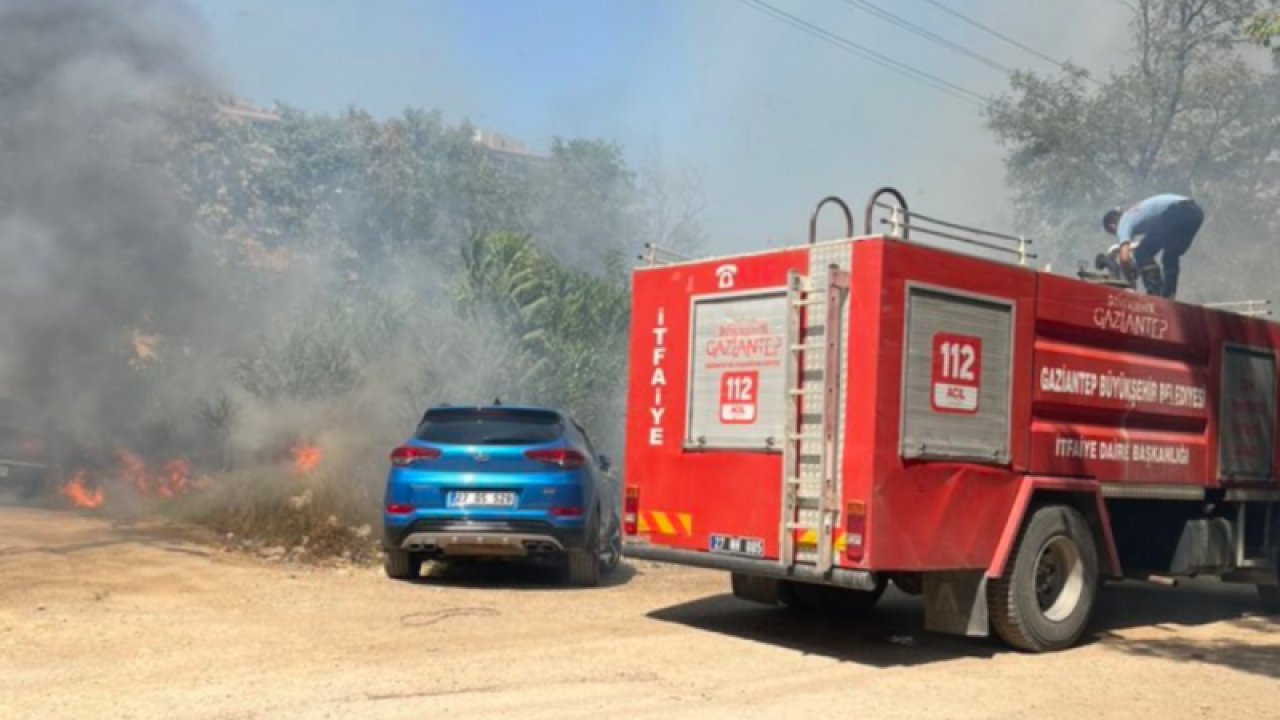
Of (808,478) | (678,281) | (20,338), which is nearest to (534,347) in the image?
(20,338)

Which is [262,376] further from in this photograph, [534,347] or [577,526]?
[577,526]

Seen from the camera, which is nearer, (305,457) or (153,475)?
(305,457)

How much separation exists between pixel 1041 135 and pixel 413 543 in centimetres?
1640

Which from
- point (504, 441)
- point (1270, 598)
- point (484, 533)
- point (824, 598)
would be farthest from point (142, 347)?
point (1270, 598)

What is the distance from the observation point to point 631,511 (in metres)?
8.16

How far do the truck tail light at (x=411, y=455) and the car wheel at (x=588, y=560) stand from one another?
1.40m

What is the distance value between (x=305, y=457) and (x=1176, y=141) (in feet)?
52.0

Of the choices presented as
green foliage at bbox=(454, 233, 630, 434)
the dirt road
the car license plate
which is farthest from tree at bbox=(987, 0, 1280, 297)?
the car license plate

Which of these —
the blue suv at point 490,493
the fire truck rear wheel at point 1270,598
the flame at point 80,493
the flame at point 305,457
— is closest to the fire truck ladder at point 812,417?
the blue suv at point 490,493

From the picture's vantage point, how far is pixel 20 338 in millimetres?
15305

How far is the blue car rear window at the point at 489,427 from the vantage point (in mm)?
9391

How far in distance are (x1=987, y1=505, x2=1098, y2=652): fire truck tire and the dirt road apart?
174 millimetres

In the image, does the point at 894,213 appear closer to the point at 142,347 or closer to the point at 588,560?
the point at 588,560

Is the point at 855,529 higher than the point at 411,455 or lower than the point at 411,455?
lower
